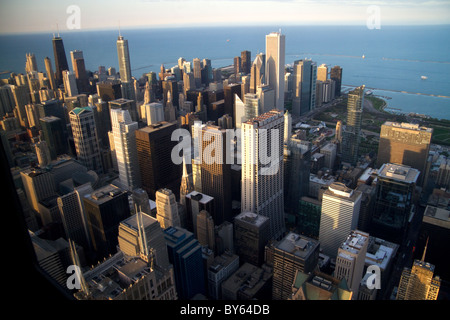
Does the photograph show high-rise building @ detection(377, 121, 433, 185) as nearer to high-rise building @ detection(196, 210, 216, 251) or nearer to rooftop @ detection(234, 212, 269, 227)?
rooftop @ detection(234, 212, 269, 227)

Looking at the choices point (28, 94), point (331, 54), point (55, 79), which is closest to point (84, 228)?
point (28, 94)

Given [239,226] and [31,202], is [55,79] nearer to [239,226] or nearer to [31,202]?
[31,202]

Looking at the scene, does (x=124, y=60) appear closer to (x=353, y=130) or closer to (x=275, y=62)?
(x=275, y=62)

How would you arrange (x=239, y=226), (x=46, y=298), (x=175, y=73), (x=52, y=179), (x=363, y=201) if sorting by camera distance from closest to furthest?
(x=46, y=298) → (x=239, y=226) → (x=363, y=201) → (x=52, y=179) → (x=175, y=73)

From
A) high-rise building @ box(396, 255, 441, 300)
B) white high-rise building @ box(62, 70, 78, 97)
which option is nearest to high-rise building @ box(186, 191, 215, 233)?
high-rise building @ box(396, 255, 441, 300)

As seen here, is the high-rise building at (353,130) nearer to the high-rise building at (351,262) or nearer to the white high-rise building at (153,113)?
the high-rise building at (351,262)

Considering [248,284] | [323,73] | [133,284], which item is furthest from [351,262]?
[323,73]
